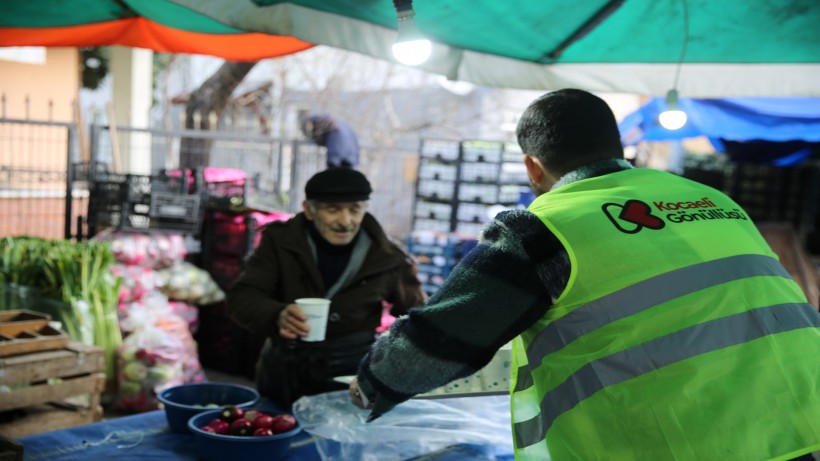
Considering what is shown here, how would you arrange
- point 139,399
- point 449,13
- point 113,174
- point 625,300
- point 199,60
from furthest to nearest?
point 199,60, point 113,174, point 139,399, point 449,13, point 625,300

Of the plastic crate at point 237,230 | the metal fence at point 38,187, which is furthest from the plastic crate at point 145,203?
the metal fence at point 38,187

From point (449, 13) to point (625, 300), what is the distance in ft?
6.94

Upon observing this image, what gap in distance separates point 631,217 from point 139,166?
14.7 m

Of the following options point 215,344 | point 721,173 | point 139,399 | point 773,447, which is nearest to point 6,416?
point 139,399

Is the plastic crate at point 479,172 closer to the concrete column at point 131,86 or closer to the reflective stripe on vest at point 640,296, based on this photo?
the concrete column at point 131,86

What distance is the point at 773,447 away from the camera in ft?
5.62

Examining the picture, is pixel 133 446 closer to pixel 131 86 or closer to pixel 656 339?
pixel 656 339

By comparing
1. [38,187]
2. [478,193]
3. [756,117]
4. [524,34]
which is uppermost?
[756,117]

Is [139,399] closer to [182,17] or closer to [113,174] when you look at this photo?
[113,174]

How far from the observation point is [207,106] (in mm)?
10086

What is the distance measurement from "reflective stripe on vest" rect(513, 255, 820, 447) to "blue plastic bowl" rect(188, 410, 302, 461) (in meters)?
1.10

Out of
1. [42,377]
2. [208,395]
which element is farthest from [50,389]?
[208,395]

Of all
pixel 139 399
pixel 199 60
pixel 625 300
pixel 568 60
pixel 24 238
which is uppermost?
pixel 199 60

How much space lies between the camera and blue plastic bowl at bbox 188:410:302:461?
8.28ft
